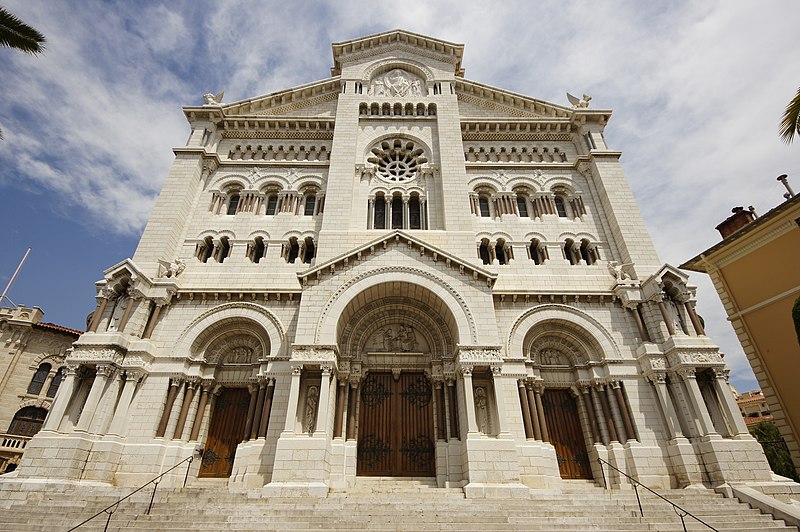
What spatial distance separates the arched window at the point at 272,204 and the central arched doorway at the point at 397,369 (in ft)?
28.5

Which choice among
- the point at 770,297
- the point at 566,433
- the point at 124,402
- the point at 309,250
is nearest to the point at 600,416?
the point at 566,433

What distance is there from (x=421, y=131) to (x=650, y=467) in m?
20.2

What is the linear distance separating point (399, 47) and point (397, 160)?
9.59 m

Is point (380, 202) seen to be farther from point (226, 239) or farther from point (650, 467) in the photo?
point (650, 467)

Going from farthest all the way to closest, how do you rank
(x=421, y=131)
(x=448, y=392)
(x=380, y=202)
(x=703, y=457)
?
(x=421, y=131), (x=380, y=202), (x=448, y=392), (x=703, y=457)

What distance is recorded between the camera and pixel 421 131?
24547mm

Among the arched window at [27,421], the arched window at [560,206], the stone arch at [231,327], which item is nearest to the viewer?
the stone arch at [231,327]

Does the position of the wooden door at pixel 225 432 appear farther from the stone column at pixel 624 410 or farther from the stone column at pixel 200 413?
the stone column at pixel 624 410

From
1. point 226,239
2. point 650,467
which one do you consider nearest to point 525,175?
point 650,467

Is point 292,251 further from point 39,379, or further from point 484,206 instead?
point 39,379

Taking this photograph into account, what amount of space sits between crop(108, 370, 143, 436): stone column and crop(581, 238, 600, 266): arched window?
21.5 m

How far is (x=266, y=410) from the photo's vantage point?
15922mm

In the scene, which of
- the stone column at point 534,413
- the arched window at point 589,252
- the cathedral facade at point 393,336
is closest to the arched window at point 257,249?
the cathedral facade at point 393,336

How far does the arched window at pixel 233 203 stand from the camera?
74.7 ft
